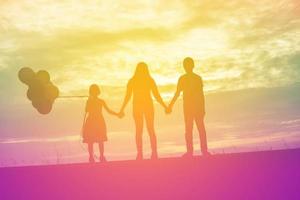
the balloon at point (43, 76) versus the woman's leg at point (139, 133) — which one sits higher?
the balloon at point (43, 76)

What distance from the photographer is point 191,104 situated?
45.2 feet

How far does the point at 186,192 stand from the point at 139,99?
22.4ft

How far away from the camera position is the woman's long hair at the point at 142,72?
13.8 metres

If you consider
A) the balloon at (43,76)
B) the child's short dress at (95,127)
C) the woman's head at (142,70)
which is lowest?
the child's short dress at (95,127)

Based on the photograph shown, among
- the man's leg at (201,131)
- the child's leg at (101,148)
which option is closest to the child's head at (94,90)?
the child's leg at (101,148)

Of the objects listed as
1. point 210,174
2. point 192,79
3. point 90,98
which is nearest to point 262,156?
point 210,174

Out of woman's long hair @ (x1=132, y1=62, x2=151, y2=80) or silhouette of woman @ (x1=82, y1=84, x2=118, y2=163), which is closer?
woman's long hair @ (x1=132, y1=62, x2=151, y2=80)

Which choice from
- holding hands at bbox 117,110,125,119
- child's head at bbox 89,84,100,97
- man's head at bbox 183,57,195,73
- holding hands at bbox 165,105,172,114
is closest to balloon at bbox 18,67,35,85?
child's head at bbox 89,84,100,97

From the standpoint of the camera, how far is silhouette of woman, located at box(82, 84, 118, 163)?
54.3ft

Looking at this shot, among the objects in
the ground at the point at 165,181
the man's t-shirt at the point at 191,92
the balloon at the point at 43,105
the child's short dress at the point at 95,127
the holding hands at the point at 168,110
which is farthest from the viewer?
the child's short dress at the point at 95,127

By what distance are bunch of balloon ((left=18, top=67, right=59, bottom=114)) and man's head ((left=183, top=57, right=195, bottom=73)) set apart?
402 cm

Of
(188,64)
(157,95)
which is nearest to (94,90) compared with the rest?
(157,95)

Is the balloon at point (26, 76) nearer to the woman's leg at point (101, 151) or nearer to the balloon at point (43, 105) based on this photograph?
the balloon at point (43, 105)

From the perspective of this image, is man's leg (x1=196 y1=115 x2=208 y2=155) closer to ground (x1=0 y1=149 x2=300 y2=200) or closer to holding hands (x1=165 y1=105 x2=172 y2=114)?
holding hands (x1=165 y1=105 x2=172 y2=114)
